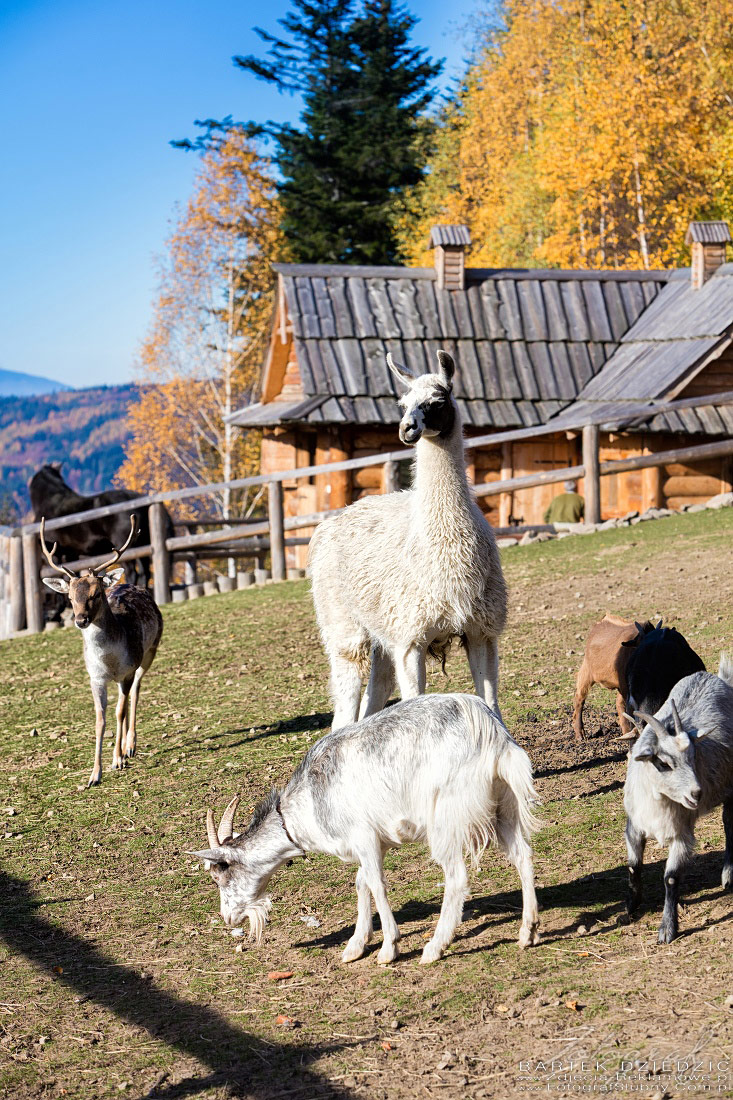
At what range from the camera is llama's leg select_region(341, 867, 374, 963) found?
537cm

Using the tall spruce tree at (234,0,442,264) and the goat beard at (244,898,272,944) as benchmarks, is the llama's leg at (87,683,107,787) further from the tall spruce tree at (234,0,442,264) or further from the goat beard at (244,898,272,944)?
the tall spruce tree at (234,0,442,264)

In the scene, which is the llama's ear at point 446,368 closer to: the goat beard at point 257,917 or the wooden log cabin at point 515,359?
the goat beard at point 257,917

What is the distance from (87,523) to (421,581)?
13.3m

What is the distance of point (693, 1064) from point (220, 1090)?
5.58ft

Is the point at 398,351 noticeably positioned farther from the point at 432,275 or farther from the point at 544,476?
the point at 544,476

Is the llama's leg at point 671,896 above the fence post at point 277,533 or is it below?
below

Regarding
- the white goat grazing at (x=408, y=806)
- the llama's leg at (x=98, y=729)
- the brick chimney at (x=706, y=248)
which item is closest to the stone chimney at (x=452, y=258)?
the brick chimney at (x=706, y=248)

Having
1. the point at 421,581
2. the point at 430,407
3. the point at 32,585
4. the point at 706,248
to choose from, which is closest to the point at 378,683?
the point at 421,581

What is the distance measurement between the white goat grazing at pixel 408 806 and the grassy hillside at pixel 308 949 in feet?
0.87

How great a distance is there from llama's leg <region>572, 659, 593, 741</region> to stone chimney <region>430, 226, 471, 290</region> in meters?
16.6

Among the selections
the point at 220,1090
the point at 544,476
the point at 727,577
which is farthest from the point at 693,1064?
the point at 544,476

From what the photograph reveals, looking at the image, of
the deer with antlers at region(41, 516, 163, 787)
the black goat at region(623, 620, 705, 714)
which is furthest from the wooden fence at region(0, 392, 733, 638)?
the black goat at region(623, 620, 705, 714)

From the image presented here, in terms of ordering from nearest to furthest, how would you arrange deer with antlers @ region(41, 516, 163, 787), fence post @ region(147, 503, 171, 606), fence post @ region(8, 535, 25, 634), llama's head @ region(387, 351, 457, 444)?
llama's head @ region(387, 351, 457, 444)
deer with antlers @ region(41, 516, 163, 787)
fence post @ region(147, 503, 171, 606)
fence post @ region(8, 535, 25, 634)

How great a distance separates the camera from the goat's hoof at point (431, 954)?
5188 mm
